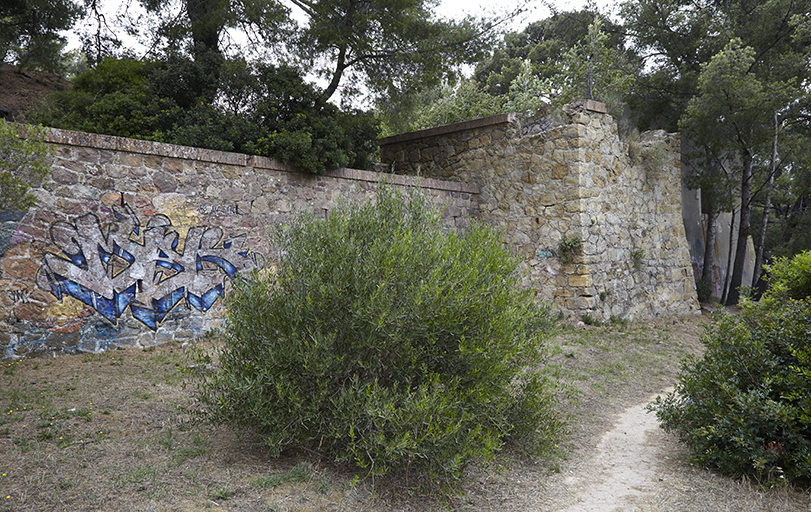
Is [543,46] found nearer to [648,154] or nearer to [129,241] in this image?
[648,154]

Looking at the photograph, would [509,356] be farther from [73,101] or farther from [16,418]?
[73,101]

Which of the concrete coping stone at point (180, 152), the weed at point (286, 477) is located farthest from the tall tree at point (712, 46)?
the weed at point (286, 477)

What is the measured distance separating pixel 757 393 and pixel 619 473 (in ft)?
3.59

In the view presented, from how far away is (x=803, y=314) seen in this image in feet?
12.2

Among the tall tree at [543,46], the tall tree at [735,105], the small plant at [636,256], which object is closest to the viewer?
the small plant at [636,256]

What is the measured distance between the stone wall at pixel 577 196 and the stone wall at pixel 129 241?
163 inches

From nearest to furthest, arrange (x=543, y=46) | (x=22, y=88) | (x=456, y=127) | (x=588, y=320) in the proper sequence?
(x=588, y=320) < (x=22, y=88) < (x=456, y=127) < (x=543, y=46)

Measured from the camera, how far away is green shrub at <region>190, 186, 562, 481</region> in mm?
3129

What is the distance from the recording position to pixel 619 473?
3922 millimetres

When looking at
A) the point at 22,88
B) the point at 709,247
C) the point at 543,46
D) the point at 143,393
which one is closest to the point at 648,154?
the point at 709,247

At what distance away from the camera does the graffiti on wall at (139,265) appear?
571 centimetres

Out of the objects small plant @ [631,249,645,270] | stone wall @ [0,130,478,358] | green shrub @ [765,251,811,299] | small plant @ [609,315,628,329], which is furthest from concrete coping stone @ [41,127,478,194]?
small plant @ [631,249,645,270]

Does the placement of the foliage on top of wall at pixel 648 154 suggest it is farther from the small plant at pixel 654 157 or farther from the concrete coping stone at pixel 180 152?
the concrete coping stone at pixel 180 152

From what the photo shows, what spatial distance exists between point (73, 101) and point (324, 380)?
23.7ft
